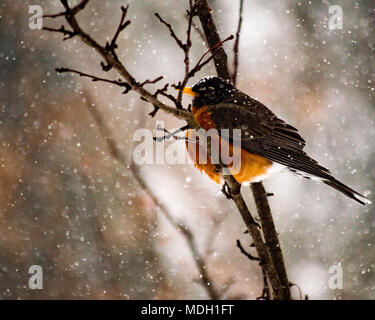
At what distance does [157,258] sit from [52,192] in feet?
6.70

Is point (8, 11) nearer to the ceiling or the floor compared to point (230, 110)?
nearer to the ceiling

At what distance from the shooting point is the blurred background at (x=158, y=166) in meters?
7.08

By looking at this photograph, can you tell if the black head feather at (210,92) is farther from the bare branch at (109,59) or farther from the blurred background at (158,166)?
the blurred background at (158,166)

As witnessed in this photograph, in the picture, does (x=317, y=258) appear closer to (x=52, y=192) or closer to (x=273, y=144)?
(x=273, y=144)

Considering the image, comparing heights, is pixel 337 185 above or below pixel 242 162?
below

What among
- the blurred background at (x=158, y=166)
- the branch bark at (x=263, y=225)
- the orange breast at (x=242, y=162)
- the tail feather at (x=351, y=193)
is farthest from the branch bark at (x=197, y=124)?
the blurred background at (x=158, y=166)

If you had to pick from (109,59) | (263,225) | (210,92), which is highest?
(210,92)

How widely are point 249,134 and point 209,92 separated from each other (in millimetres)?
487

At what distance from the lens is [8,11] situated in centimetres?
831

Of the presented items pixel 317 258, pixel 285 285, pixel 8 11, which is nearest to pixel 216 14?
pixel 8 11

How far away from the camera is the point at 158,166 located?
25.0 ft

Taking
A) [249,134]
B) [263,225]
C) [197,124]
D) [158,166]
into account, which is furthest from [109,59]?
[158,166]

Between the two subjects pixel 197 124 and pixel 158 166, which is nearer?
pixel 197 124

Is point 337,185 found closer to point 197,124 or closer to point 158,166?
point 197,124
